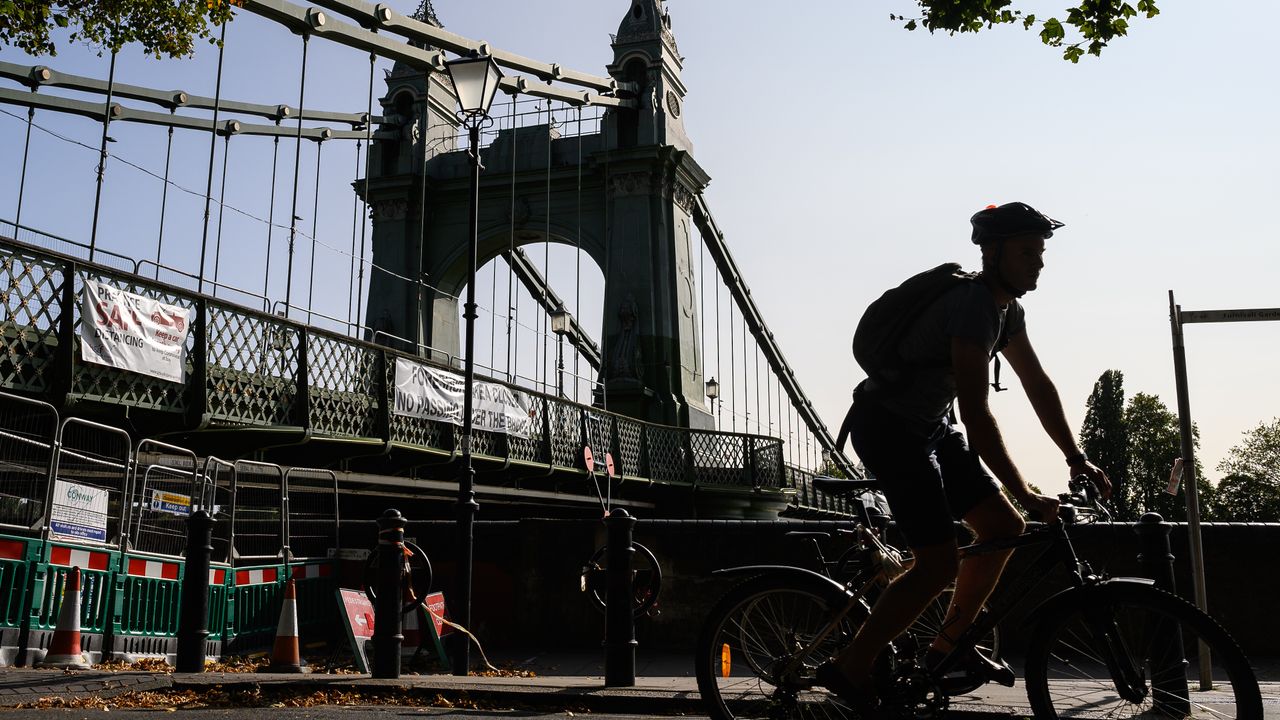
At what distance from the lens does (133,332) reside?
10328mm

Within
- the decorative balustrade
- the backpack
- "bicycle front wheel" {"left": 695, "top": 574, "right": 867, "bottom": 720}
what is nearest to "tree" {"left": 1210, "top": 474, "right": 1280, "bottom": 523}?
the decorative balustrade

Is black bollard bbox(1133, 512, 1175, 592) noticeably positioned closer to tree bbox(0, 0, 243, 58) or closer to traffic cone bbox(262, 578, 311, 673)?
traffic cone bbox(262, 578, 311, 673)

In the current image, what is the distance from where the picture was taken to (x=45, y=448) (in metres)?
7.36

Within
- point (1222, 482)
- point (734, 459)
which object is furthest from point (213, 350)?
point (1222, 482)

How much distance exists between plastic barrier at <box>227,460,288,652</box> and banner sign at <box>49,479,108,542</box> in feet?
3.81

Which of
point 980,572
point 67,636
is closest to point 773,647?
point 980,572

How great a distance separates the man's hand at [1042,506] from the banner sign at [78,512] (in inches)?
242

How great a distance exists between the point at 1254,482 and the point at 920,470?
59495 millimetres

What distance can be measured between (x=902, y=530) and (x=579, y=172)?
27104mm

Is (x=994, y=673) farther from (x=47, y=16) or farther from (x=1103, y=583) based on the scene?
(x=47, y=16)

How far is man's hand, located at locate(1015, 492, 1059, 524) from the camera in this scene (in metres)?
3.04

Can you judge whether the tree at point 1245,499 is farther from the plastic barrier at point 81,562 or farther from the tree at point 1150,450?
the plastic barrier at point 81,562

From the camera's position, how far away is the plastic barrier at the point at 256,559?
27.5 ft

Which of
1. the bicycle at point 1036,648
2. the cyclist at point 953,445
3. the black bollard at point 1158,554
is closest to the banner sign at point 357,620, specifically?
the bicycle at point 1036,648
